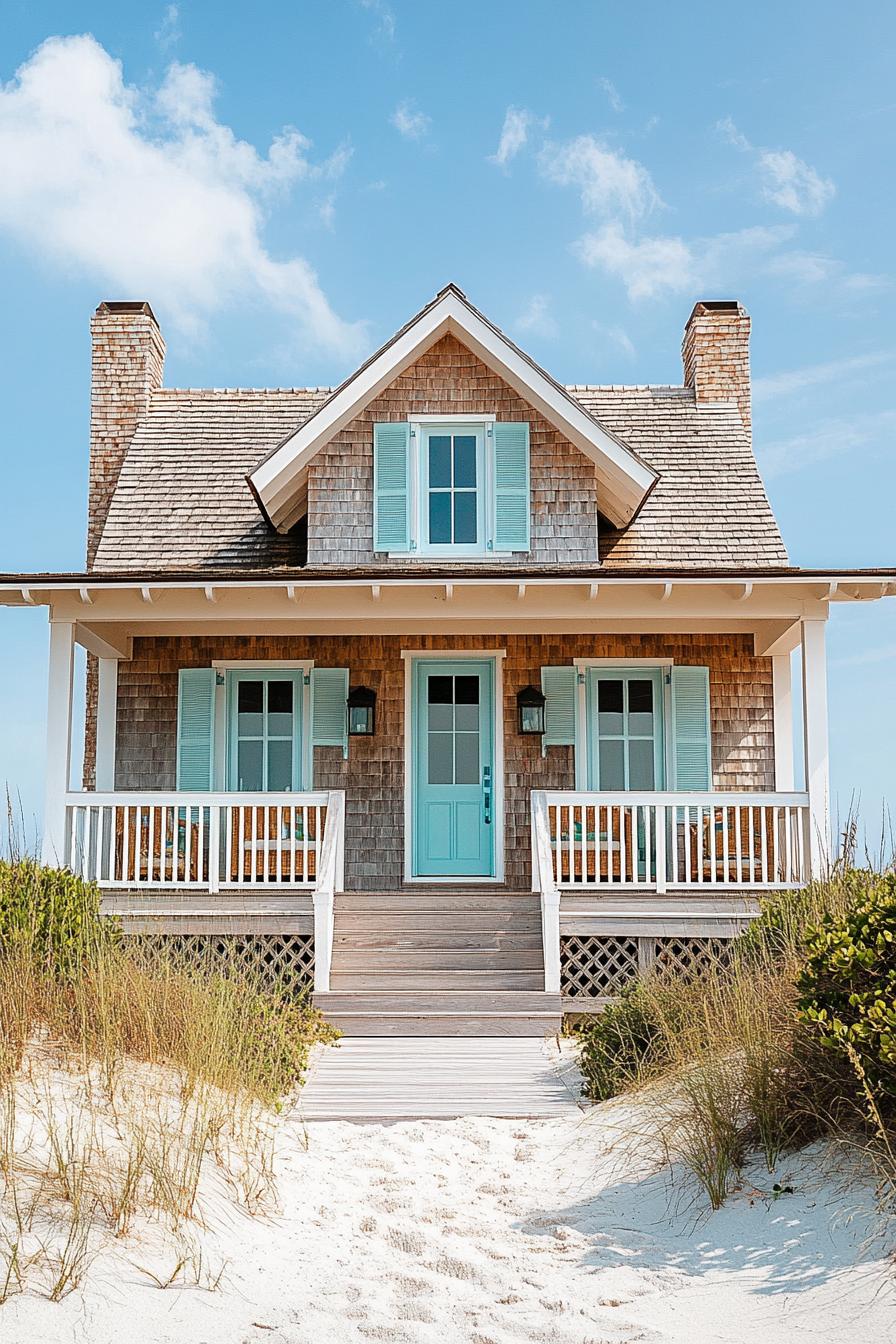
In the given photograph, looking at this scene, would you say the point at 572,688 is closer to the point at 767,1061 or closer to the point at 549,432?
the point at 549,432

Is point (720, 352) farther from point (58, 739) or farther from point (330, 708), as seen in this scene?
point (58, 739)

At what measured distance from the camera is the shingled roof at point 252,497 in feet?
49.4

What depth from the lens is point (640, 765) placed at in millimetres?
14453

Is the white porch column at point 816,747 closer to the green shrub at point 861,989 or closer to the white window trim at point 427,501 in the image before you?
the white window trim at point 427,501

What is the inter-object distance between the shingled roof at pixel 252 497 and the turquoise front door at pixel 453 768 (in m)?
2.17

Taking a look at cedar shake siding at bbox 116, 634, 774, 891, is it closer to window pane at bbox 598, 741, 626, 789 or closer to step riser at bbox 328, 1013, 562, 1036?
window pane at bbox 598, 741, 626, 789

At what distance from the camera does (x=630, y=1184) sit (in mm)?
6387

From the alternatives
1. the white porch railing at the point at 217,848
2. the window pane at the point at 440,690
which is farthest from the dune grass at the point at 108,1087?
the window pane at the point at 440,690

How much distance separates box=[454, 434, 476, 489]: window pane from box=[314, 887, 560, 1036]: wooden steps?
471cm

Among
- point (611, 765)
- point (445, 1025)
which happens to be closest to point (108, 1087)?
point (445, 1025)

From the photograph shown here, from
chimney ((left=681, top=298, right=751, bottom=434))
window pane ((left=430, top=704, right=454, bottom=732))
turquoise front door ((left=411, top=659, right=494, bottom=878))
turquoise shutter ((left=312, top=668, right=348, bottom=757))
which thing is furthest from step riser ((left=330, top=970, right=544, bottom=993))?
chimney ((left=681, top=298, right=751, bottom=434))

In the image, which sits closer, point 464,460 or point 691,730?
point 691,730

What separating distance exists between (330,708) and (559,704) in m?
2.55

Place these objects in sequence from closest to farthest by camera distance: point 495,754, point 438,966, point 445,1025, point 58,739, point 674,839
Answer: point 445,1025 → point 438,966 → point 674,839 → point 58,739 → point 495,754
